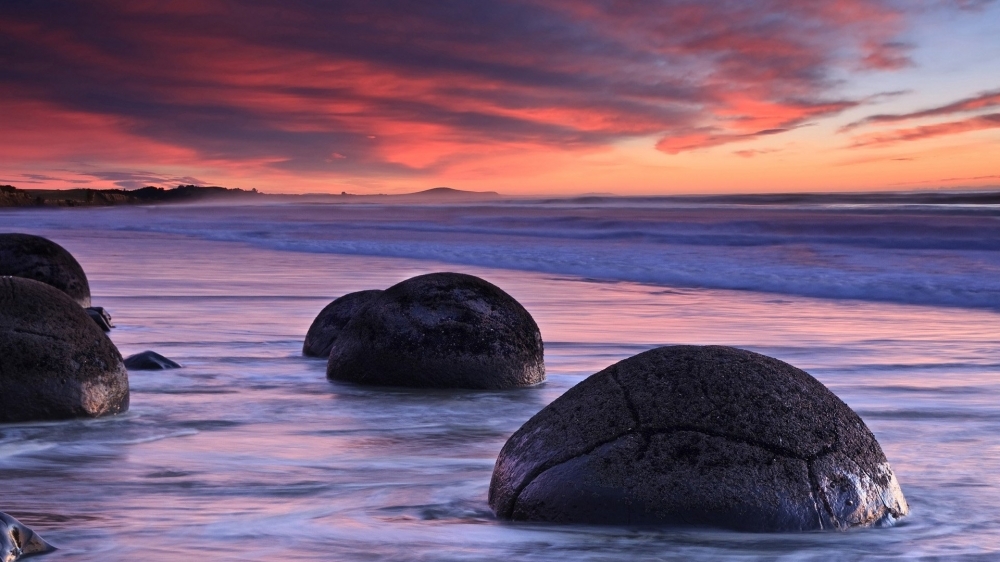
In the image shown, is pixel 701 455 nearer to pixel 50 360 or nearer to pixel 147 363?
pixel 50 360

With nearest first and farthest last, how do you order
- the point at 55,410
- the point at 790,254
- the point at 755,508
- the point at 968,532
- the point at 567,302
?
the point at 755,508, the point at 968,532, the point at 55,410, the point at 567,302, the point at 790,254

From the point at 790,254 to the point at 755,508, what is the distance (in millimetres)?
22599

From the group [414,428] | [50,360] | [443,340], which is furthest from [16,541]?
[443,340]

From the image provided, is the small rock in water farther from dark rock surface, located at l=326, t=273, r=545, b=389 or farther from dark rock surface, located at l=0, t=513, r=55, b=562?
dark rock surface, located at l=0, t=513, r=55, b=562

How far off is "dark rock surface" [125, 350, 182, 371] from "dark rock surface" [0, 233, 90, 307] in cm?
366

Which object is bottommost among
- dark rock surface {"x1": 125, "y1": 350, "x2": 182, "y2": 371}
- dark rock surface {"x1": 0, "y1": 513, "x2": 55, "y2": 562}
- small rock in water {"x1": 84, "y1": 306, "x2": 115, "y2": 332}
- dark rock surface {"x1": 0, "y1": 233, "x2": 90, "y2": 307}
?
dark rock surface {"x1": 0, "y1": 513, "x2": 55, "y2": 562}

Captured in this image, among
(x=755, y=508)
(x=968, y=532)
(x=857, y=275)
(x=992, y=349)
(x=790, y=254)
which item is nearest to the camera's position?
(x=755, y=508)

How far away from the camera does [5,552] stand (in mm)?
3857

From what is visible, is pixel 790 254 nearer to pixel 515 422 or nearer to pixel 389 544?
pixel 515 422

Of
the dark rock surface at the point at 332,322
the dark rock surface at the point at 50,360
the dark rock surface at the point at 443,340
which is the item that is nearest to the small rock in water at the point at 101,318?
the dark rock surface at the point at 332,322

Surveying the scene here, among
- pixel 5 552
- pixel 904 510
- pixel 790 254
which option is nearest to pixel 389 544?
pixel 5 552

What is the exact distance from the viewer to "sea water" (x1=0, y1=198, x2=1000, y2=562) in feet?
14.2

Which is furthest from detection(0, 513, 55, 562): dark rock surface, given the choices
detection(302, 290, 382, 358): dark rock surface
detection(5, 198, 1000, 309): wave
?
detection(5, 198, 1000, 309): wave

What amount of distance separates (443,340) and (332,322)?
6.54 ft
